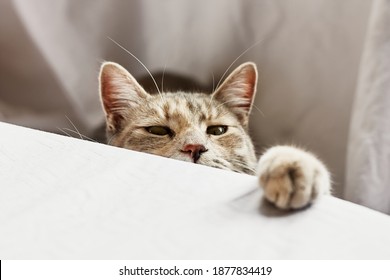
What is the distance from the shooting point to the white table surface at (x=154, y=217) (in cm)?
52

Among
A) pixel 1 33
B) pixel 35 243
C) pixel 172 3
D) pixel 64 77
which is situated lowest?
pixel 35 243

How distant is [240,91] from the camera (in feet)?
4.36

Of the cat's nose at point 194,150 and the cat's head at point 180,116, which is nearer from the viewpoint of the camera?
the cat's nose at point 194,150

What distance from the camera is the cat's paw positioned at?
0.59m

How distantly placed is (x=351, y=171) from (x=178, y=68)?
2.17 feet

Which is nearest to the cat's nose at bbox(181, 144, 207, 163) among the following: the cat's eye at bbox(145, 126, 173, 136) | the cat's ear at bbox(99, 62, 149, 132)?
the cat's eye at bbox(145, 126, 173, 136)

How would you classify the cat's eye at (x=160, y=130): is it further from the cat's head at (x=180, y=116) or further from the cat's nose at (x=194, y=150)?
the cat's nose at (x=194, y=150)

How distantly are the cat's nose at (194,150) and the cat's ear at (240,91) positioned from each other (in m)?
Answer: 0.30

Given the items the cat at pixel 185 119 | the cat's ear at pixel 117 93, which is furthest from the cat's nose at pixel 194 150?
the cat's ear at pixel 117 93

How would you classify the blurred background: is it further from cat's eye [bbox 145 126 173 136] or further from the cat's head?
cat's eye [bbox 145 126 173 136]

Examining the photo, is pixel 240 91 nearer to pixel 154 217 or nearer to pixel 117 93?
pixel 117 93

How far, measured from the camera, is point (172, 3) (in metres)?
1.41

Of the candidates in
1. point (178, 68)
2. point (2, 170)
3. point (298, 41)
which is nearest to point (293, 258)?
point (2, 170)

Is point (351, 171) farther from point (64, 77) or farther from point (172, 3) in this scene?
point (64, 77)
